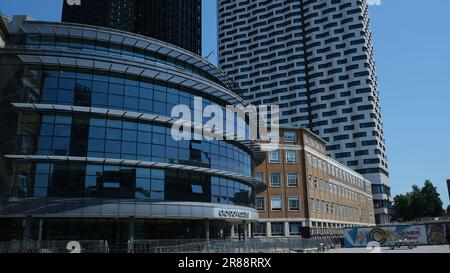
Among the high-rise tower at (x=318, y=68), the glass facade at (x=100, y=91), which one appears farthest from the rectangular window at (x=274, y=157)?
the high-rise tower at (x=318, y=68)

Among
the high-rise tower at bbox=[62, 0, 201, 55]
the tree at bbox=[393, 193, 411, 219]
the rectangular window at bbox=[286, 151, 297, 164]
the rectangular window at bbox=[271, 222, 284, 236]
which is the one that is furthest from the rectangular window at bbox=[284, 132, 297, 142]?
the high-rise tower at bbox=[62, 0, 201, 55]

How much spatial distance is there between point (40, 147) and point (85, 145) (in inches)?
137

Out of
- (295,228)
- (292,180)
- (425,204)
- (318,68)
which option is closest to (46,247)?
(295,228)

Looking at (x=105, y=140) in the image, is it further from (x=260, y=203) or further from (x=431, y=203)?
(x=431, y=203)

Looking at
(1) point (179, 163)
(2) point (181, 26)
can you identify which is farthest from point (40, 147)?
(2) point (181, 26)

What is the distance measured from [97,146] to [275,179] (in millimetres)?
34863

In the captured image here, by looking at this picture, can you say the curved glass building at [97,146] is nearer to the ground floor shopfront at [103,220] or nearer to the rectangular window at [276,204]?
the ground floor shopfront at [103,220]

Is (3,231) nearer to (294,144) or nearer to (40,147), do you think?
(40,147)

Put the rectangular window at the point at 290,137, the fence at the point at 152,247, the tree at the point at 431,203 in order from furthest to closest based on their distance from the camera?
the tree at the point at 431,203 → the rectangular window at the point at 290,137 → the fence at the point at 152,247

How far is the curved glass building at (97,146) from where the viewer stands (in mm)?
32812

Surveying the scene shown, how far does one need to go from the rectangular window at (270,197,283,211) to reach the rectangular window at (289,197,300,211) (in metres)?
1.59

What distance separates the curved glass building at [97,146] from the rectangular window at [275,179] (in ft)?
71.5

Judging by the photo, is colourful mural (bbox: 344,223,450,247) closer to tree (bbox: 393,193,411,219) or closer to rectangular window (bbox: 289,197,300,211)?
rectangular window (bbox: 289,197,300,211)

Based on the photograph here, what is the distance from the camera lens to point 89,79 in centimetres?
3631
